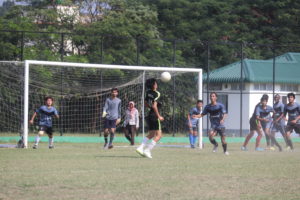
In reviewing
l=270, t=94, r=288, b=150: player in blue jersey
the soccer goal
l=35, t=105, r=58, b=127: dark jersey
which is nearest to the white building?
the soccer goal

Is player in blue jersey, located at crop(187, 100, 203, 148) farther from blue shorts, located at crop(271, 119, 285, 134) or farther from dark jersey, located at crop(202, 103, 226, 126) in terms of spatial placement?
dark jersey, located at crop(202, 103, 226, 126)

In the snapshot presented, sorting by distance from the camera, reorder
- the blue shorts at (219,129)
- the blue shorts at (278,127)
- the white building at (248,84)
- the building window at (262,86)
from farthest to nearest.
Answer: the building window at (262,86)
the white building at (248,84)
the blue shorts at (278,127)
the blue shorts at (219,129)

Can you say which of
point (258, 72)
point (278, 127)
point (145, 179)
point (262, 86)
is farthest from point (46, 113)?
point (262, 86)

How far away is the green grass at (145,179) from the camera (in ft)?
27.8

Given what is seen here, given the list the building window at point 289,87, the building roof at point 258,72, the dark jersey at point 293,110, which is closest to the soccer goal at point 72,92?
the dark jersey at point 293,110

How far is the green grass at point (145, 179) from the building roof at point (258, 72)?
2303 centimetres

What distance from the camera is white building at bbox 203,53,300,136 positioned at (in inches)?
1423

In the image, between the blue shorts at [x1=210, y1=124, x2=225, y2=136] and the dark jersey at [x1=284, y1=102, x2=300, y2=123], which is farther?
the dark jersey at [x1=284, y1=102, x2=300, y2=123]

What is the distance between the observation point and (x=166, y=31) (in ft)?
144

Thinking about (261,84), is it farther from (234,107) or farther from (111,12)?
(111,12)

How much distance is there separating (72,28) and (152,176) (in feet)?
96.3

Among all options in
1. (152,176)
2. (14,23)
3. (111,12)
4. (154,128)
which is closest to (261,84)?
(111,12)

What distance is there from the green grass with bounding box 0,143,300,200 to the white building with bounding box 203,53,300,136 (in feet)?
71.8

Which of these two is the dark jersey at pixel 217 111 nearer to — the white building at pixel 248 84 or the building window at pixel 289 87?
the white building at pixel 248 84
